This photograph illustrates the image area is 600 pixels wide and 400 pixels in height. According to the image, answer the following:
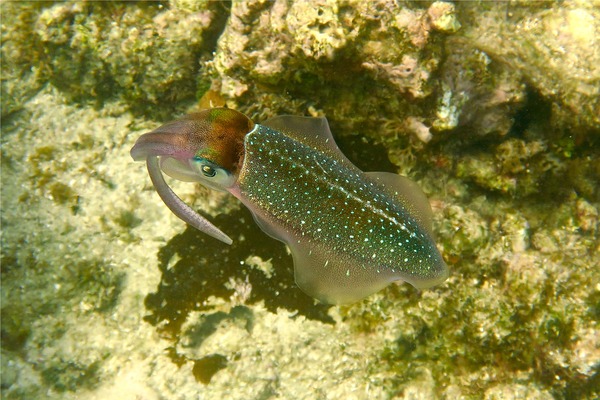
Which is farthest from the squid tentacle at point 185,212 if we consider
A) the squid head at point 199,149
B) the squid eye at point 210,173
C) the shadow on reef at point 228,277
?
the shadow on reef at point 228,277

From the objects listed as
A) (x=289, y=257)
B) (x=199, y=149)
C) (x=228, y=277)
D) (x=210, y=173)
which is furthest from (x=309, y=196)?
(x=228, y=277)

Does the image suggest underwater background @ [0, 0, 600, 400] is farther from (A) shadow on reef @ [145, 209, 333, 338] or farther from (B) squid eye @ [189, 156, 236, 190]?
(B) squid eye @ [189, 156, 236, 190]

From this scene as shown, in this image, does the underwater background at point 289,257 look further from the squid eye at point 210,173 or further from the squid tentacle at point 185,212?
the squid tentacle at point 185,212

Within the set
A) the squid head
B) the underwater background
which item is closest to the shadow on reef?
the underwater background

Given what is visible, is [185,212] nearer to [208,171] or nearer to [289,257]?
[208,171]

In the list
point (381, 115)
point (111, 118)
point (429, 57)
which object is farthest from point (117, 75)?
point (429, 57)

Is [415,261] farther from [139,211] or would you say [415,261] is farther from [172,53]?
[172,53]

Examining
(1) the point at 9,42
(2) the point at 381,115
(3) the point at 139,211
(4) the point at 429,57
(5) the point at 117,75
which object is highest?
(4) the point at 429,57
